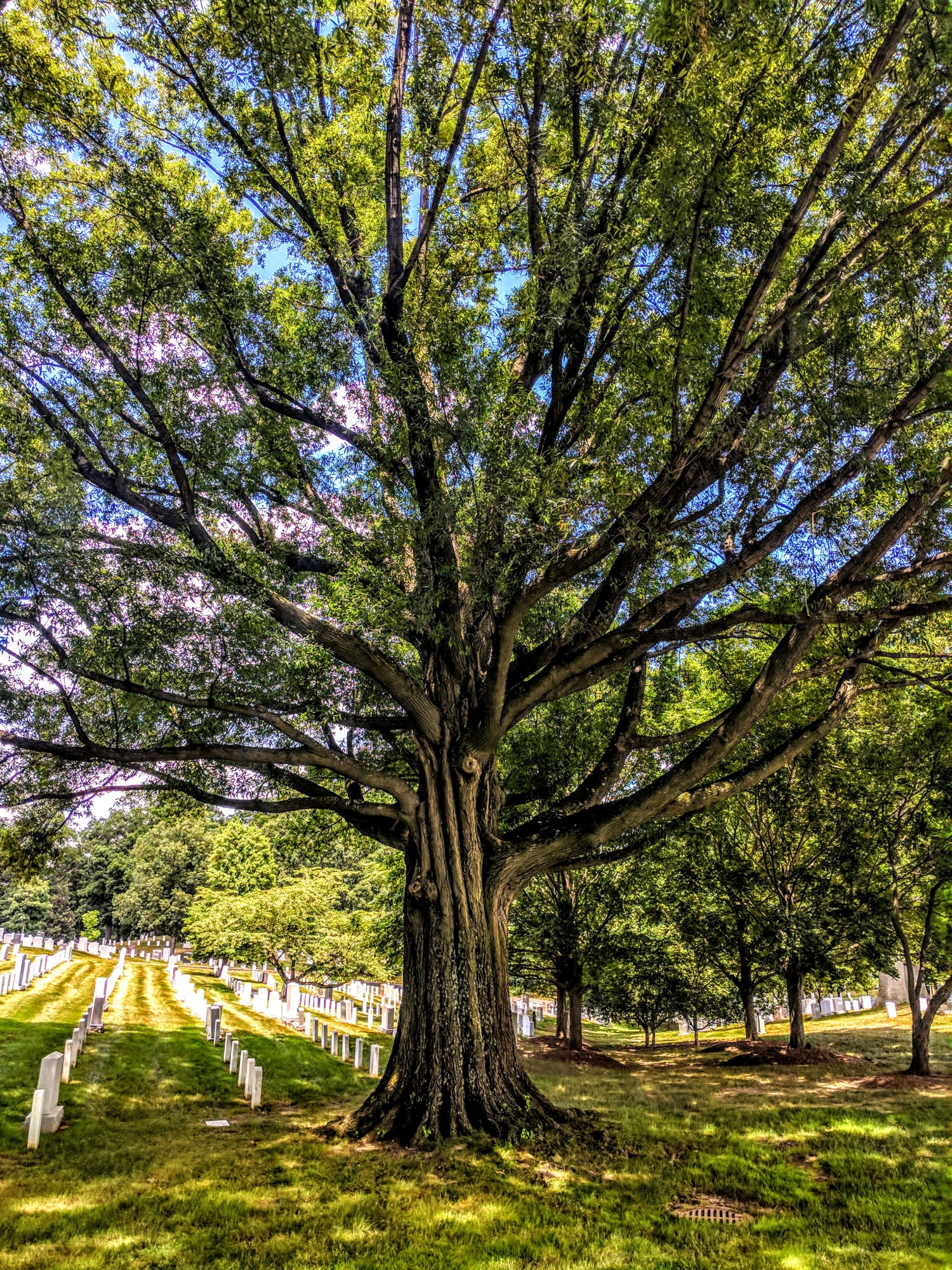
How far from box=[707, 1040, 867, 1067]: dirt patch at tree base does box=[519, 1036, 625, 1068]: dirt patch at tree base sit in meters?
3.01

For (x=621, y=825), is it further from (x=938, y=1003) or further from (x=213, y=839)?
(x=213, y=839)

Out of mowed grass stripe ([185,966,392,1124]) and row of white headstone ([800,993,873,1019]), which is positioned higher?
mowed grass stripe ([185,966,392,1124])

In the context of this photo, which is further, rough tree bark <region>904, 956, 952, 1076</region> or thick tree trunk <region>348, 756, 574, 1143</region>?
rough tree bark <region>904, 956, 952, 1076</region>

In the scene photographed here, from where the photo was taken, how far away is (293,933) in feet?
88.5

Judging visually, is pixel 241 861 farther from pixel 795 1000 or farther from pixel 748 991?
pixel 795 1000

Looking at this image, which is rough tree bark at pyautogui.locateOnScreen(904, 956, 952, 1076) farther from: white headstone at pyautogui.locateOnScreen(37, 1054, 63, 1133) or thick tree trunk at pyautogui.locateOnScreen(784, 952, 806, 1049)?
white headstone at pyautogui.locateOnScreen(37, 1054, 63, 1133)

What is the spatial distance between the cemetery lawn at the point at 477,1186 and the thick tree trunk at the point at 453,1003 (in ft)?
1.64

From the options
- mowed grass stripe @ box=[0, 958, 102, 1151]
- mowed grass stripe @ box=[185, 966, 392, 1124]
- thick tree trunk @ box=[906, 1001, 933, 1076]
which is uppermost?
thick tree trunk @ box=[906, 1001, 933, 1076]

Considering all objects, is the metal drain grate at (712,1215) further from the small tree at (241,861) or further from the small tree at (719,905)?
the small tree at (241,861)

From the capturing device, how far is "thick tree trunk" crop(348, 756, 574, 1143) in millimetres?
7508

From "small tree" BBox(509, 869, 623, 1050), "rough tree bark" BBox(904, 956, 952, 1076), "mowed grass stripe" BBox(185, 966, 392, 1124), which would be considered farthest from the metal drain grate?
"small tree" BBox(509, 869, 623, 1050)

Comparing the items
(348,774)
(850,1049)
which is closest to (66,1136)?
(348,774)

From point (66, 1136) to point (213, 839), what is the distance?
46.0 meters

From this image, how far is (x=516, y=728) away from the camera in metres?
14.0
